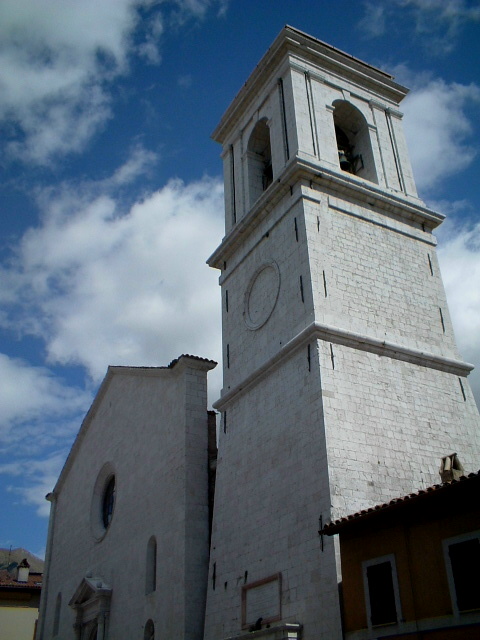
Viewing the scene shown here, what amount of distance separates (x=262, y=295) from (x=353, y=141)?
6.22 m

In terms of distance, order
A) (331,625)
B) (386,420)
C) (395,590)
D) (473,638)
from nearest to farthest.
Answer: (473,638) < (395,590) < (331,625) < (386,420)

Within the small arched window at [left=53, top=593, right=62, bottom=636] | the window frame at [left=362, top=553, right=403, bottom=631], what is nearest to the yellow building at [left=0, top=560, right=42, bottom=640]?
the small arched window at [left=53, top=593, right=62, bottom=636]

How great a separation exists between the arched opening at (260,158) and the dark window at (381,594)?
40.2 feet

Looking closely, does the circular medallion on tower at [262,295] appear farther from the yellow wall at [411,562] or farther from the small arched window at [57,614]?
the small arched window at [57,614]

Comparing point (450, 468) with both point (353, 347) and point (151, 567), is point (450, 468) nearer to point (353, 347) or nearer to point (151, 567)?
point (353, 347)

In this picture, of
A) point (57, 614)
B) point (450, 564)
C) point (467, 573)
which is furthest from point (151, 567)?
point (467, 573)

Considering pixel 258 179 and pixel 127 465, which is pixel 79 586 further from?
pixel 258 179

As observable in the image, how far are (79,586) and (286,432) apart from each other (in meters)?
10.7

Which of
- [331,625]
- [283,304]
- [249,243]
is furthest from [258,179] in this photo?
[331,625]

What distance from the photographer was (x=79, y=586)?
2098cm

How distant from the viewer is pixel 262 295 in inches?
680

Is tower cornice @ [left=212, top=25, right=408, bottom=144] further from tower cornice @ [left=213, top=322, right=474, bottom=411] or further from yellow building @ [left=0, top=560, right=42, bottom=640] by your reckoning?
yellow building @ [left=0, top=560, right=42, bottom=640]

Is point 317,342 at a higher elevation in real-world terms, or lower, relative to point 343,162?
lower

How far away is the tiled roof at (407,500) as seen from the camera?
9227 millimetres
